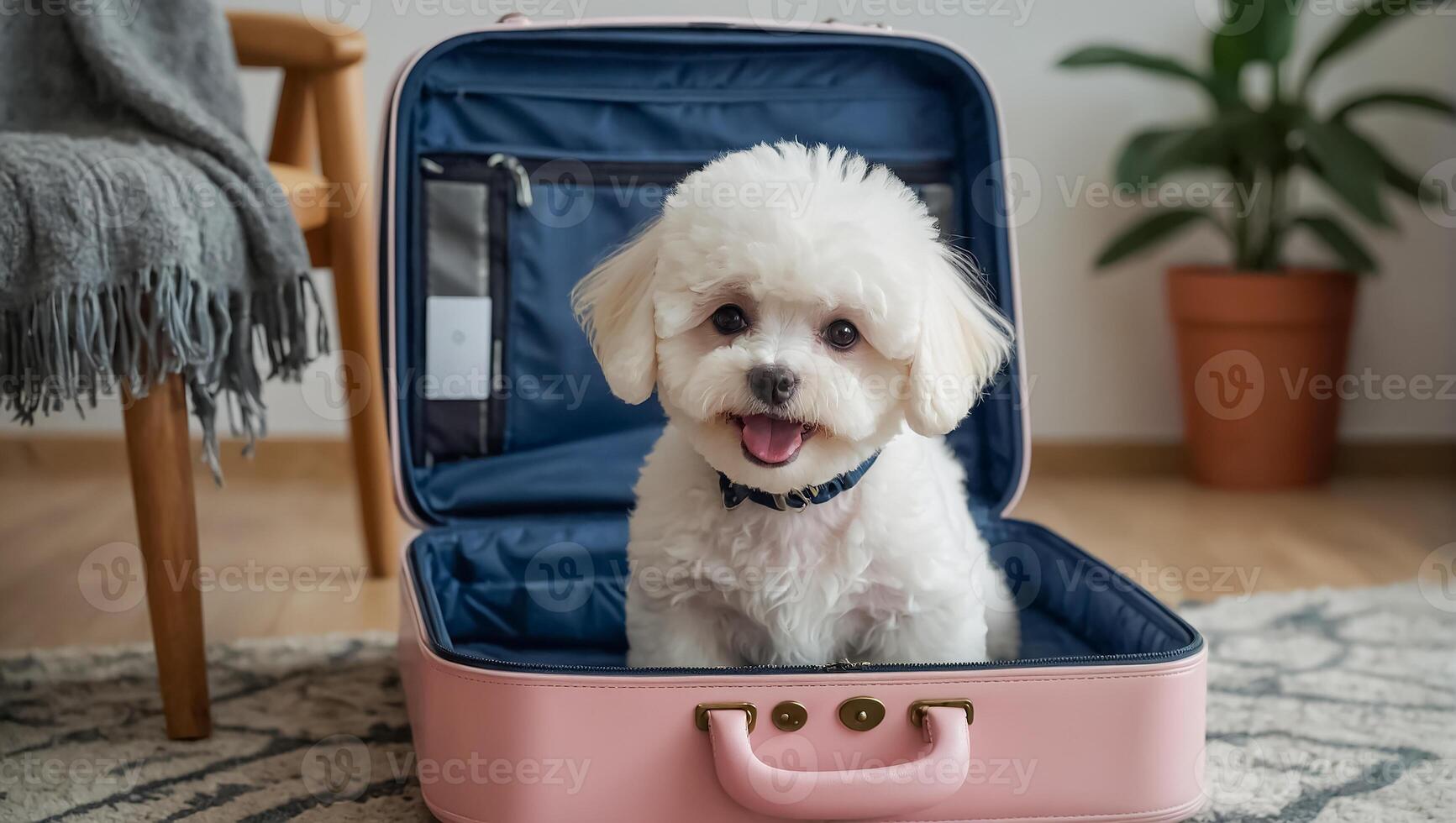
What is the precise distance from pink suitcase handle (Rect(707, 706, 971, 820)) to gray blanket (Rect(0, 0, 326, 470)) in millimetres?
764

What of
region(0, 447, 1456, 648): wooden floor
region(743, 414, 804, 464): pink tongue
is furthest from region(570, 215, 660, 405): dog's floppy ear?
region(0, 447, 1456, 648): wooden floor

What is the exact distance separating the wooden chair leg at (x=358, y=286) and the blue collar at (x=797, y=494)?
777 mm

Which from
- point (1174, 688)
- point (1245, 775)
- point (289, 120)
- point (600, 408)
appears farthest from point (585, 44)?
point (1245, 775)

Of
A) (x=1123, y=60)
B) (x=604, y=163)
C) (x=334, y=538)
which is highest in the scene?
(x=1123, y=60)

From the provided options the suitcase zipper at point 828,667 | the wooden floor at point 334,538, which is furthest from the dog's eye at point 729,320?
the wooden floor at point 334,538

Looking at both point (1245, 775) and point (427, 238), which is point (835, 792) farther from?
point (427, 238)

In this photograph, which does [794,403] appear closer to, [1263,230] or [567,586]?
[567,586]

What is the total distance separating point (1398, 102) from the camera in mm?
2580

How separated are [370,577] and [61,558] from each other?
1.80 feet

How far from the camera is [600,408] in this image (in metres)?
1.77

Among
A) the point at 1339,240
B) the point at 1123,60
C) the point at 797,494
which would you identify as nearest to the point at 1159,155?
the point at 1123,60

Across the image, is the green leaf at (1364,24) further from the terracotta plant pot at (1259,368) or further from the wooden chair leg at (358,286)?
the wooden chair leg at (358,286)

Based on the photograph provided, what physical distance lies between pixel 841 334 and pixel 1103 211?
6.14ft

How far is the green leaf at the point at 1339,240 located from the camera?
2611mm
